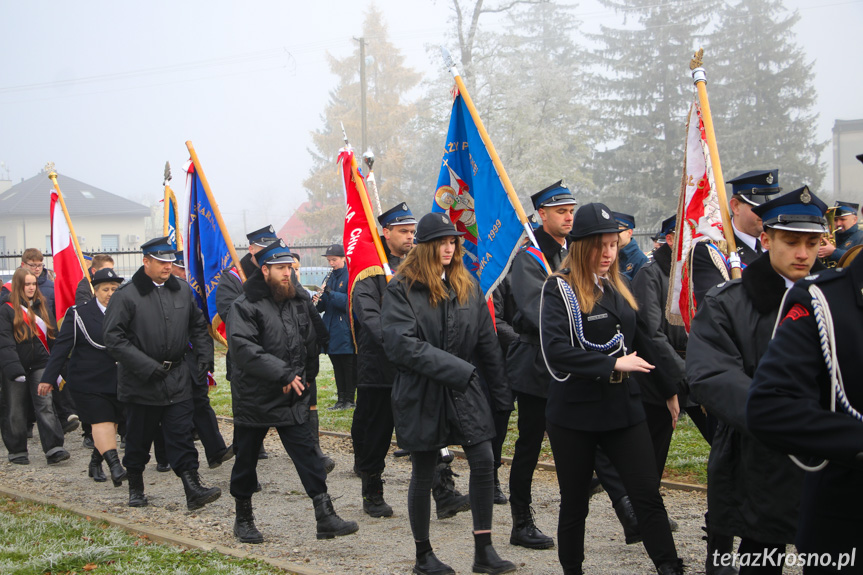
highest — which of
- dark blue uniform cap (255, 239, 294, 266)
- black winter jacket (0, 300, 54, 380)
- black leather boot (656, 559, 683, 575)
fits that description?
dark blue uniform cap (255, 239, 294, 266)

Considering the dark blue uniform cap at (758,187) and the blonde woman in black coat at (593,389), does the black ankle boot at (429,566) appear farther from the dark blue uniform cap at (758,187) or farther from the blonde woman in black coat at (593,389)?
the dark blue uniform cap at (758,187)

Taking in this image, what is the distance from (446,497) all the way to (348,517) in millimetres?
821

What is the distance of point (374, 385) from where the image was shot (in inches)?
253

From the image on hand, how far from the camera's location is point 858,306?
2.27 m

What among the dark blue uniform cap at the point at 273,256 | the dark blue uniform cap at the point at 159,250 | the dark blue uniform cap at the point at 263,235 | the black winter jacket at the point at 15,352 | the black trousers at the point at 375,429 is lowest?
the black trousers at the point at 375,429

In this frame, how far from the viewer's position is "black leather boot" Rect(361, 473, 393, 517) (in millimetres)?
6438

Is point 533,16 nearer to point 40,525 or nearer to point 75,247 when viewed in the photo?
point 75,247

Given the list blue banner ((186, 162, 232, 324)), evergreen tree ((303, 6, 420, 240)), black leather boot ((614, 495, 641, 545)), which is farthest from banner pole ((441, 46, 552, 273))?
evergreen tree ((303, 6, 420, 240))

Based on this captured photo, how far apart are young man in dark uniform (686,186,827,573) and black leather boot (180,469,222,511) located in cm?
466

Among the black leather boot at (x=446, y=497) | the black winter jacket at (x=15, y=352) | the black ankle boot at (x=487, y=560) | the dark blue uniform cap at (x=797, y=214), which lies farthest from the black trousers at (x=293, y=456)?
the black winter jacket at (x=15, y=352)

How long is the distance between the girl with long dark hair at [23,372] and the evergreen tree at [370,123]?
3568 centimetres

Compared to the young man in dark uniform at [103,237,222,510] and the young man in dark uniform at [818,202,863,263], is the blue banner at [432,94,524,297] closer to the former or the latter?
the young man in dark uniform at [103,237,222,510]

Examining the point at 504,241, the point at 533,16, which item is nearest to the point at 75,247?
the point at 504,241

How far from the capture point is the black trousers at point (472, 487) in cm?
489
